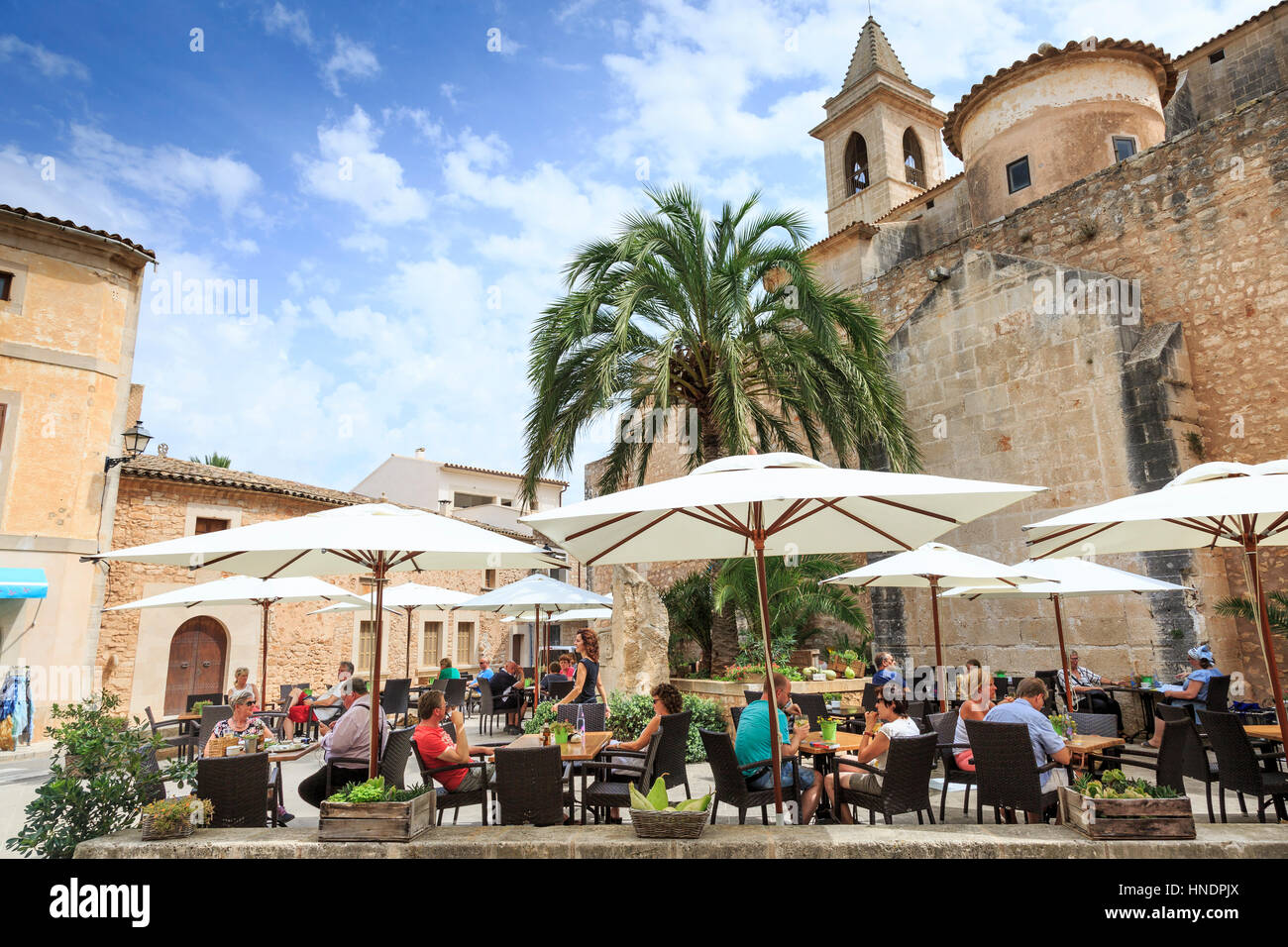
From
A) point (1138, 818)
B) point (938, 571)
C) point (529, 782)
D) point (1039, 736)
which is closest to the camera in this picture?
point (1138, 818)

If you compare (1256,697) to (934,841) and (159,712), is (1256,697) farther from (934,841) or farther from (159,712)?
(159,712)

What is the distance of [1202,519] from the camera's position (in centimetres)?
605

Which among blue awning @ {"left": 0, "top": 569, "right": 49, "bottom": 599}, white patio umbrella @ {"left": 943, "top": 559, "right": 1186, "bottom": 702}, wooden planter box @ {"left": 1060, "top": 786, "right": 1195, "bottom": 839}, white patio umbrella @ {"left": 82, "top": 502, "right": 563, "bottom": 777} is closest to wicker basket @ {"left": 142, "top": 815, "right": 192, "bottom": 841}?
white patio umbrella @ {"left": 82, "top": 502, "right": 563, "bottom": 777}

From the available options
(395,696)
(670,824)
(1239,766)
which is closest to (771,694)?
(670,824)

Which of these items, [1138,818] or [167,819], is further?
[167,819]

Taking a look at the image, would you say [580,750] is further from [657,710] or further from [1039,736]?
[1039,736]

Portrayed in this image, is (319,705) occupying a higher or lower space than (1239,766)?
higher

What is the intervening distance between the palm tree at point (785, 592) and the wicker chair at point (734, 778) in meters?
5.66

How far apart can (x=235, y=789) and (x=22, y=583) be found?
11.7m

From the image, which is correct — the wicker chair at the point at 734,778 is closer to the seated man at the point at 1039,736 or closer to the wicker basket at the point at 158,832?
the seated man at the point at 1039,736

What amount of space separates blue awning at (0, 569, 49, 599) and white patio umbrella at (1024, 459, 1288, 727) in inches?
610

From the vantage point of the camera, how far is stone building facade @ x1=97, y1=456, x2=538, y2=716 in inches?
640

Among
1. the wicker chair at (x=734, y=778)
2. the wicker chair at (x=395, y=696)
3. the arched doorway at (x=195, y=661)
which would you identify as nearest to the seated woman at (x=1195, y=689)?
the wicker chair at (x=734, y=778)

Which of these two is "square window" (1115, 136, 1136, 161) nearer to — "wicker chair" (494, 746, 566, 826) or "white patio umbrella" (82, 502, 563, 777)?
"white patio umbrella" (82, 502, 563, 777)
